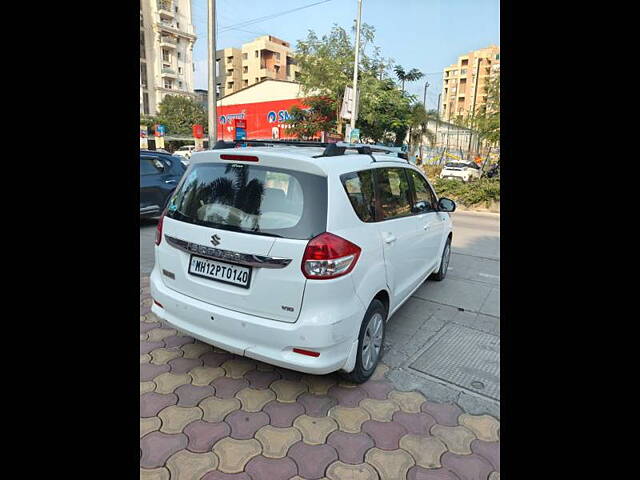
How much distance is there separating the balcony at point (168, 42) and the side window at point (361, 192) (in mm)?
69985

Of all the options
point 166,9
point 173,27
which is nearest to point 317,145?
point 173,27

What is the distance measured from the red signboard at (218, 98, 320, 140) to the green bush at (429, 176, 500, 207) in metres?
12.4

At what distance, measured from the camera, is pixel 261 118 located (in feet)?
101

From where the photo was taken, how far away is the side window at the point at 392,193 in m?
3.15

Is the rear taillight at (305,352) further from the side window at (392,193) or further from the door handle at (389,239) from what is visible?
the side window at (392,193)

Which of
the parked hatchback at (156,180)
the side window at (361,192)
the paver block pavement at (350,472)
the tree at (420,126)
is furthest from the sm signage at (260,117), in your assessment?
the paver block pavement at (350,472)

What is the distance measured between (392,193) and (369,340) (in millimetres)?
1224

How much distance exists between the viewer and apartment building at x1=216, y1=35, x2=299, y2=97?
65438 mm

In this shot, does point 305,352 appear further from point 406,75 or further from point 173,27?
point 173,27

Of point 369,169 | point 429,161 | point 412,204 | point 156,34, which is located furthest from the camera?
point 156,34
